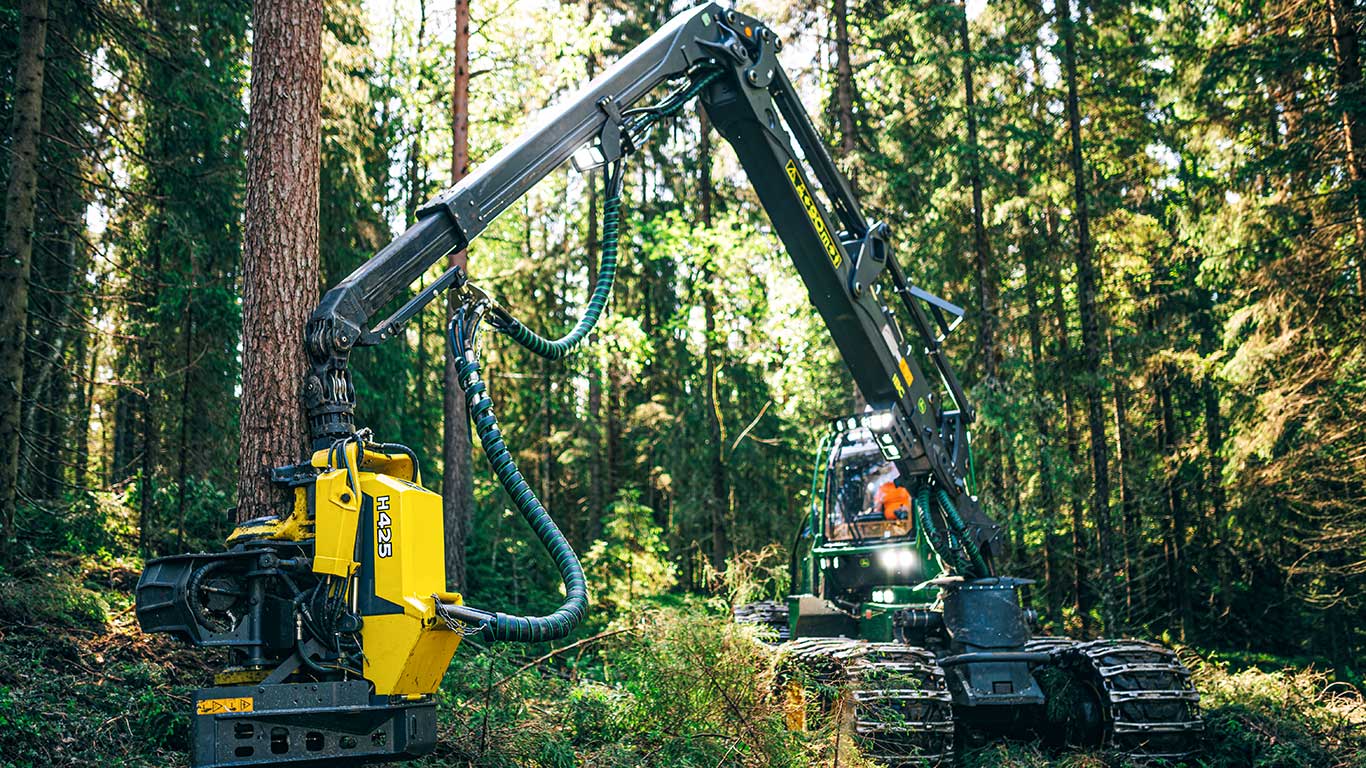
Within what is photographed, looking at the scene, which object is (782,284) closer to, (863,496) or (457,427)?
(457,427)

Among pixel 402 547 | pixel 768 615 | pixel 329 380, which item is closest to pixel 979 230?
pixel 768 615

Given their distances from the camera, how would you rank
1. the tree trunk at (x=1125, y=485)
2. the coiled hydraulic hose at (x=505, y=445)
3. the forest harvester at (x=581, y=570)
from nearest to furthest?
1. the forest harvester at (x=581, y=570)
2. the coiled hydraulic hose at (x=505, y=445)
3. the tree trunk at (x=1125, y=485)

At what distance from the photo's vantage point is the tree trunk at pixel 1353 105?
41.4ft

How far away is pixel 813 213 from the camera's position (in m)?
8.70

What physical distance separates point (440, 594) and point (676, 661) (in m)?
3.02

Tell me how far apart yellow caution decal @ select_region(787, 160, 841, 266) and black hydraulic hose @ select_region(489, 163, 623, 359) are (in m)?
1.94

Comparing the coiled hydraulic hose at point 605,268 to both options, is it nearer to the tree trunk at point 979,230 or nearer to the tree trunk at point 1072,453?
the tree trunk at point 979,230

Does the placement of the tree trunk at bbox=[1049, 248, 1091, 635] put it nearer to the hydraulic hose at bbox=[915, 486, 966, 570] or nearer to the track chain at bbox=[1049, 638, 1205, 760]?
the track chain at bbox=[1049, 638, 1205, 760]

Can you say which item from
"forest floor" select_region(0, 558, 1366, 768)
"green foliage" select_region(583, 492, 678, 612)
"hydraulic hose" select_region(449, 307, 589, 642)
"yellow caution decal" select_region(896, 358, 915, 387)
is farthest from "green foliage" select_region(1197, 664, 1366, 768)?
"green foliage" select_region(583, 492, 678, 612)

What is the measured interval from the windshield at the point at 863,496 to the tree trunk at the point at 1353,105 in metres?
6.62

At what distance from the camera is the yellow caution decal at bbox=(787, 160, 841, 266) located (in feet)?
28.2

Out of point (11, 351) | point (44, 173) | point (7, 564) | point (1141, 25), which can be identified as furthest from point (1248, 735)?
point (1141, 25)

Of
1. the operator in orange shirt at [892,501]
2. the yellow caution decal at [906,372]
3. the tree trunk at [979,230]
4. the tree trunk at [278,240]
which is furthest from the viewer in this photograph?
the tree trunk at [979,230]

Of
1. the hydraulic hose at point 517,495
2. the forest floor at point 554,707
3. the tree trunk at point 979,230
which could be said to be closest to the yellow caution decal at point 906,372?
the forest floor at point 554,707
